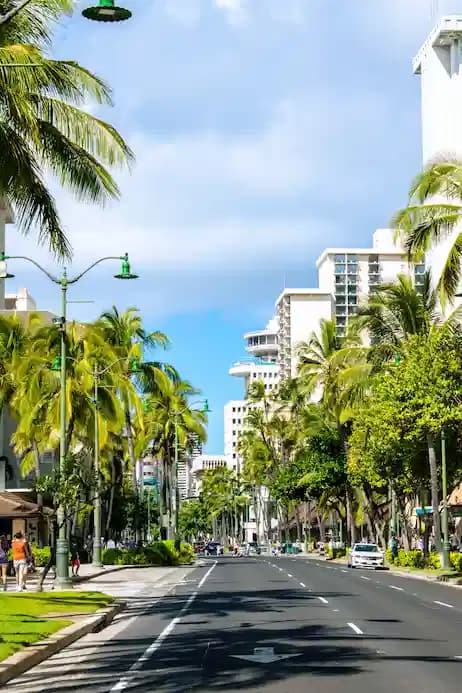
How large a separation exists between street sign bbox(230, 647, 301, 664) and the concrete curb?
2799mm

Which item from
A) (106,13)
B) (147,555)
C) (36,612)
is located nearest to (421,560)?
(147,555)

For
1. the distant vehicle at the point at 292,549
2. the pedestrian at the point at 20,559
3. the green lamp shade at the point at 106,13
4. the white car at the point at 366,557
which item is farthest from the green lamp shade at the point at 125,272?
the distant vehicle at the point at 292,549

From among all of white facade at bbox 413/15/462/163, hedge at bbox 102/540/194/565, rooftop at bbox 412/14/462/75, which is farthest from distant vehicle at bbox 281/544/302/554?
rooftop at bbox 412/14/462/75

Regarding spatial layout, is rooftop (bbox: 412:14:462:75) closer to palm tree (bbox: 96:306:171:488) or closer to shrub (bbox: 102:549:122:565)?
palm tree (bbox: 96:306:171:488)

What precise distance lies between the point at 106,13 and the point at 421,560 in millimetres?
43464

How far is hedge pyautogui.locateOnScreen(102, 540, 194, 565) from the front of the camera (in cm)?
5788

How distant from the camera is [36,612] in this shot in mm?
22375

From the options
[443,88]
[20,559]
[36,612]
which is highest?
[443,88]

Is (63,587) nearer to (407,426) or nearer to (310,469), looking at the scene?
(407,426)

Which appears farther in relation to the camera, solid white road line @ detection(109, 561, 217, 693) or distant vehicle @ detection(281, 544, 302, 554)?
distant vehicle @ detection(281, 544, 302, 554)

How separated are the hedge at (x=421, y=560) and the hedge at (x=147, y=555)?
11.9 meters

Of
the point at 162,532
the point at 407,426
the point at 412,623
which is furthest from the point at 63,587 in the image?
the point at 162,532

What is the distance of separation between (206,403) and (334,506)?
19.2m

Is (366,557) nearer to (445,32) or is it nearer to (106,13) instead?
(106,13)
